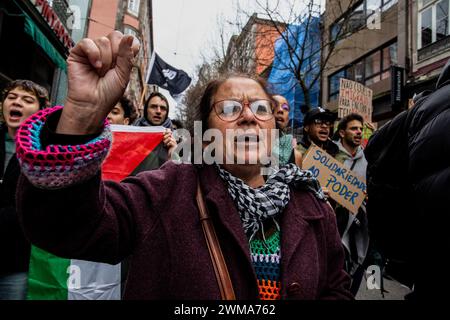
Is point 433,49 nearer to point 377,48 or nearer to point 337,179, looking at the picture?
point 377,48

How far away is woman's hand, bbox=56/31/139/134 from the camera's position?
883 millimetres

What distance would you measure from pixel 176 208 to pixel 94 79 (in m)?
0.54

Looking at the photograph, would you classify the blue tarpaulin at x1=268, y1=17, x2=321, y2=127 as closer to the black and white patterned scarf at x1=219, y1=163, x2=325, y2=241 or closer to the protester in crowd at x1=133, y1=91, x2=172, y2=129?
the protester in crowd at x1=133, y1=91, x2=172, y2=129

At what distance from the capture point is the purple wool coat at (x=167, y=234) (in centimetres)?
90

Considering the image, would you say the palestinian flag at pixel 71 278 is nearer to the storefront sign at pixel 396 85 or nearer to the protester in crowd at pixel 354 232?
the protester in crowd at pixel 354 232

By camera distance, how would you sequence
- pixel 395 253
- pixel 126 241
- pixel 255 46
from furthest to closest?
pixel 255 46, pixel 395 253, pixel 126 241

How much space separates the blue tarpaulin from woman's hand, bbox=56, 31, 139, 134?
18.0 ft

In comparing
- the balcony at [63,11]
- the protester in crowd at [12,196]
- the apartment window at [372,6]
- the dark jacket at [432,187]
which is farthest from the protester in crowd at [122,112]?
the apartment window at [372,6]

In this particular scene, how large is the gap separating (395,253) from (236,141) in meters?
0.97

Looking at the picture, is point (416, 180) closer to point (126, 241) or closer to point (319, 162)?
point (126, 241)

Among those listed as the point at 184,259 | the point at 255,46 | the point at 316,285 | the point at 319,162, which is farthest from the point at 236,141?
the point at 255,46

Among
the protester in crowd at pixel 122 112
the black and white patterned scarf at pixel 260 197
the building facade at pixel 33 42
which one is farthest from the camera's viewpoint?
the building facade at pixel 33 42

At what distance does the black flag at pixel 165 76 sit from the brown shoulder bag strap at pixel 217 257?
6300 mm
